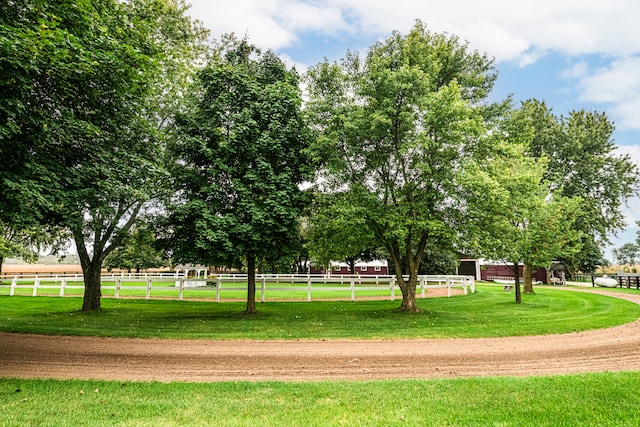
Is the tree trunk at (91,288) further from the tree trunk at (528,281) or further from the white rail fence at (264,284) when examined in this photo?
the tree trunk at (528,281)

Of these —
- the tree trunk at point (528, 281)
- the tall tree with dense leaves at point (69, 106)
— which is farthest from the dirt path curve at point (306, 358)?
the tree trunk at point (528, 281)

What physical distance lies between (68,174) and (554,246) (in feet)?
70.2

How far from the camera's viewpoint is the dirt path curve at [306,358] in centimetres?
707

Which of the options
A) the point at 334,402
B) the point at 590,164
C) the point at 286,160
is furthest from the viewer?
the point at 590,164

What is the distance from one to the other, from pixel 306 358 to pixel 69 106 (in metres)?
7.69

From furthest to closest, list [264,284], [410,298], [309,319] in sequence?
[264,284], [410,298], [309,319]

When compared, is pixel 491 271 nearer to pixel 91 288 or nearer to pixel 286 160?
pixel 286 160

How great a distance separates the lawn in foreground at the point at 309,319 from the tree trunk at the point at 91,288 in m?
0.57

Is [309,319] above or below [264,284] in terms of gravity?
below

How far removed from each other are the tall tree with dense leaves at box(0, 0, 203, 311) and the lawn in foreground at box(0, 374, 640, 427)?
12.2 feet

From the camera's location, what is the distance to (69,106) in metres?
8.91

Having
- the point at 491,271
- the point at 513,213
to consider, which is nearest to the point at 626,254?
the point at 491,271

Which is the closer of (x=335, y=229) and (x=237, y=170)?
(x=237, y=170)

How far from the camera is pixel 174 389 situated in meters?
5.91
